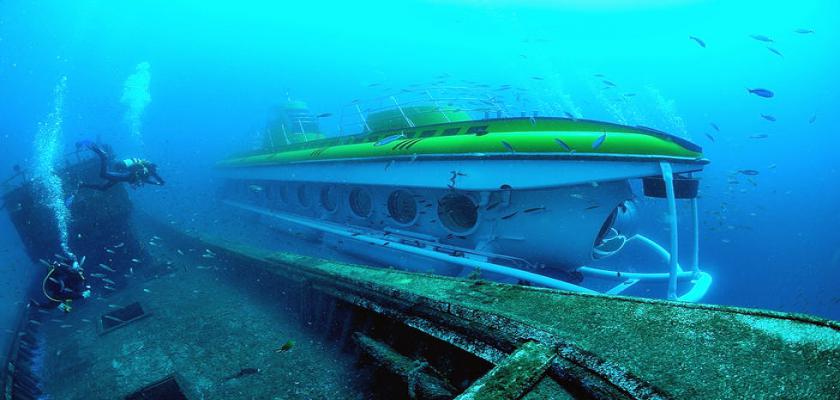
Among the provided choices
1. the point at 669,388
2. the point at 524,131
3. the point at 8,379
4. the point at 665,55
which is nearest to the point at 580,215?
the point at 524,131

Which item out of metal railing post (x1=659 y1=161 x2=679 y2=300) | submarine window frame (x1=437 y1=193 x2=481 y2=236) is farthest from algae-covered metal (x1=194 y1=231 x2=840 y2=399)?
submarine window frame (x1=437 y1=193 x2=481 y2=236)

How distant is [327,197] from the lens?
989 centimetres

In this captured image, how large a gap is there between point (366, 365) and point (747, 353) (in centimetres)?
268

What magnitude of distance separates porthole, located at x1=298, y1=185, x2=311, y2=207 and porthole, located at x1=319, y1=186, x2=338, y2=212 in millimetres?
1170

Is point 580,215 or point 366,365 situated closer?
point 366,365

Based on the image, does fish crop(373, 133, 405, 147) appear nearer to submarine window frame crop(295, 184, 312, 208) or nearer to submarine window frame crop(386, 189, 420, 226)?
submarine window frame crop(386, 189, 420, 226)

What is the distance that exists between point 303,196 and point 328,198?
5.54 feet

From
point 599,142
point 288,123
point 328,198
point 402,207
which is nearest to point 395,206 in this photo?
point 402,207

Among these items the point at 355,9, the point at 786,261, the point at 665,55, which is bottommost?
the point at 786,261

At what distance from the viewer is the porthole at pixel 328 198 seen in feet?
31.8

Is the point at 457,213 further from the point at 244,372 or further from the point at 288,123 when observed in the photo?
the point at 288,123

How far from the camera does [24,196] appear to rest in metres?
9.22

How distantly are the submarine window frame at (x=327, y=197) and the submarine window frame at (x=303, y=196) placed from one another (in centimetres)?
97

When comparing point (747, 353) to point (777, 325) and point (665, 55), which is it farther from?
point (665, 55)
